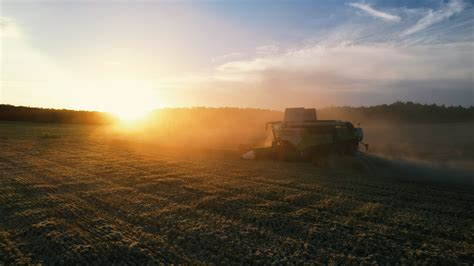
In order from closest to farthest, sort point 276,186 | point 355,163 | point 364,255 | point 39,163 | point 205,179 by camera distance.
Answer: point 364,255 → point 276,186 → point 205,179 → point 355,163 → point 39,163

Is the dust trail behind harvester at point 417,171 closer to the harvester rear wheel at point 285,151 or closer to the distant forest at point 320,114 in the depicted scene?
the harvester rear wheel at point 285,151

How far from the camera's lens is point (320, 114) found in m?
44.6

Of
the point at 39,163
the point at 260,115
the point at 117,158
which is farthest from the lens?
the point at 260,115

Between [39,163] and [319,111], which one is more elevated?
[319,111]

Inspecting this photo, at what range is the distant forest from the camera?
34.9 meters

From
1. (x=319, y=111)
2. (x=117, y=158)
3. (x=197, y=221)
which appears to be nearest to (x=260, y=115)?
(x=319, y=111)

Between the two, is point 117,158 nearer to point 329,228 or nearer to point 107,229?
point 107,229

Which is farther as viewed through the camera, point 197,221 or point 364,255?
point 197,221

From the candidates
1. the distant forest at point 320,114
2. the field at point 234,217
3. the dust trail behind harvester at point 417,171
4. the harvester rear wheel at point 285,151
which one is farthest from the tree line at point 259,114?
the field at point 234,217

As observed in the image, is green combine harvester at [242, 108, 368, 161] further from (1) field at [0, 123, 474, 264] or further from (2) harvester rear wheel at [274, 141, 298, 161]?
(1) field at [0, 123, 474, 264]

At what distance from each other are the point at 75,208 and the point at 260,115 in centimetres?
5003

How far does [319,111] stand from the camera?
4553cm

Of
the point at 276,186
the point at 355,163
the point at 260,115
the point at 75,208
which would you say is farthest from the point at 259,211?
the point at 260,115

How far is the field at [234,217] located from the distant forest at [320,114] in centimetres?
2984
